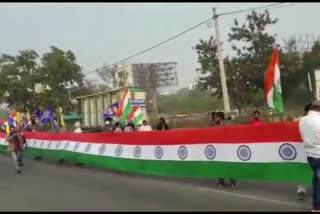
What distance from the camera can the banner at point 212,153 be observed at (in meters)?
10.9

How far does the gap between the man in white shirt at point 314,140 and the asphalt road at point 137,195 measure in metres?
0.73

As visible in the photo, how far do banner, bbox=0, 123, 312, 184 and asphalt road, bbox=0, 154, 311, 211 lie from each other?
352 mm

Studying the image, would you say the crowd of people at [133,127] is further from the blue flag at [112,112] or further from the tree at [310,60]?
the tree at [310,60]

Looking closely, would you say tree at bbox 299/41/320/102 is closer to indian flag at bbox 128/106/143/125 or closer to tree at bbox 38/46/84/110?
tree at bbox 38/46/84/110

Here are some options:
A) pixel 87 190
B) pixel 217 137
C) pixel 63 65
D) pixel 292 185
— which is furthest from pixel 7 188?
pixel 63 65

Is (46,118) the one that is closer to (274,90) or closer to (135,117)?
(135,117)

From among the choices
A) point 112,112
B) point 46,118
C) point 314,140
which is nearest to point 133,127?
point 112,112

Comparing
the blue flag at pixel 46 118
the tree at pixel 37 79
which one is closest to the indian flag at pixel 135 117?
the blue flag at pixel 46 118

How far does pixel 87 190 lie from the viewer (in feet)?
43.9

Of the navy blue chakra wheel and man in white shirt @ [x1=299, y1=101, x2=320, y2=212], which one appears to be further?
the navy blue chakra wheel

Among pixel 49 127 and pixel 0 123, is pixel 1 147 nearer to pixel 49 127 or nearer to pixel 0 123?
pixel 49 127

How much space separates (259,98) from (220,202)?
38704 millimetres

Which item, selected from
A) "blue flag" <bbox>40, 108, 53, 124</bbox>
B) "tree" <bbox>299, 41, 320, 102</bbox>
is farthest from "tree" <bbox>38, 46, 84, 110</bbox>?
"tree" <bbox>299, 41, 320, 102</bbox>

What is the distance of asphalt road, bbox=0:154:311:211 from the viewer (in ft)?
33.5
